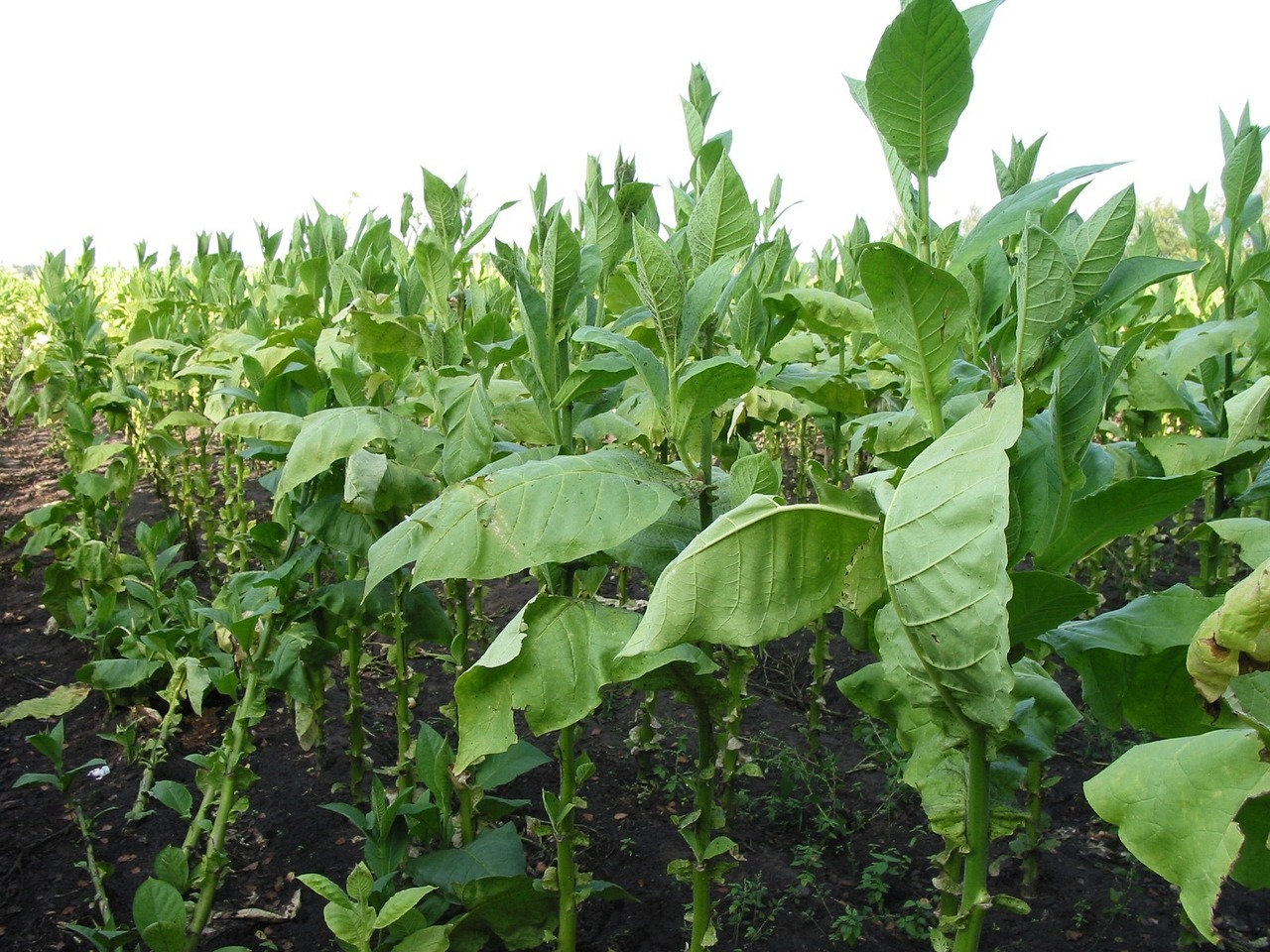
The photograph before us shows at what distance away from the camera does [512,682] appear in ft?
4.41

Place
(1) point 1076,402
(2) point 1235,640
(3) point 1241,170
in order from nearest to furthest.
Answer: (2) point 1235,640
(1) point 1076,402
(3) point 1241,170

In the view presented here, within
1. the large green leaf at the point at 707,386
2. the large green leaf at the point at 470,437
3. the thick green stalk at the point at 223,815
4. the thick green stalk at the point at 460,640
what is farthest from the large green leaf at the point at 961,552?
the thick green stalk at the point at 223,815

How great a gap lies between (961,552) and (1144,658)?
528 millimetres

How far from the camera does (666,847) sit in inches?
108

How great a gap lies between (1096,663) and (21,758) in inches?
129

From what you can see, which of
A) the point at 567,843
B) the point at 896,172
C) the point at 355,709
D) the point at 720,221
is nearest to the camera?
the point at 896,172

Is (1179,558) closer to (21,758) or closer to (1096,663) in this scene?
(1096,663)

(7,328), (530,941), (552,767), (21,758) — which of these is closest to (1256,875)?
(530,941)

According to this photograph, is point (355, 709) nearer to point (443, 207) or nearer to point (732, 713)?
point (732, 713)

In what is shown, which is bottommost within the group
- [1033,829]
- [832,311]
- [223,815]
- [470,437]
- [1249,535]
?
[1033,829]

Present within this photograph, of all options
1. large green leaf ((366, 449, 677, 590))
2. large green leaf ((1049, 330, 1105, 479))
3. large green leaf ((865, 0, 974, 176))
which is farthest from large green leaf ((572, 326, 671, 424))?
large green leaf ((1049, 330, 1105, 479))

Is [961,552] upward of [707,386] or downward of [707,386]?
downward

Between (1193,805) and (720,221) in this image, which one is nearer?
(1193,805)

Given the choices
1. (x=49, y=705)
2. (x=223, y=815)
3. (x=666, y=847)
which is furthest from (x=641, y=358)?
(x=49, y=705)
